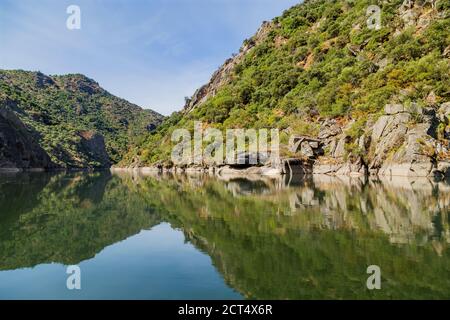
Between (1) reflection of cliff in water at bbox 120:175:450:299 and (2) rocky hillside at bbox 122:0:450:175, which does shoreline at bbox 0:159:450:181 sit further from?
(1) reflection of cliff in water at bbox 120:175:450:299

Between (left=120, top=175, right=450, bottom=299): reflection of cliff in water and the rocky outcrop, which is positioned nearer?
(left=120, top=175, right=450, bottom=299): reflection of cliff in water

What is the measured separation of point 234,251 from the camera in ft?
43.8

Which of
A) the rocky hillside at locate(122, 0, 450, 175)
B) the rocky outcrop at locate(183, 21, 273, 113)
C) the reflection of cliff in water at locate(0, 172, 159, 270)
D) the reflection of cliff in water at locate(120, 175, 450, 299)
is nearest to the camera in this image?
the reflection of cliff in water at locate(120, 175, 450, 299)

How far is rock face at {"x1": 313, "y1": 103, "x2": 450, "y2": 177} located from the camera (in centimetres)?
4756

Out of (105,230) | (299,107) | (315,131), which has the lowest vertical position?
(105,230)

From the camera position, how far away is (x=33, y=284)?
10352 mm

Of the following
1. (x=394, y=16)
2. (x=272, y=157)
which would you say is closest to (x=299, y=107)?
(x=272, y=157)

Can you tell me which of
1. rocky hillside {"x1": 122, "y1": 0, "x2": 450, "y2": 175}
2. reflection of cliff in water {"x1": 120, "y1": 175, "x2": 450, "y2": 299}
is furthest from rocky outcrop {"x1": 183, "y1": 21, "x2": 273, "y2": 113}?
reflection of cliff in water {"x1": 120, "y1": 175, "x2": 450, "y2": 299}

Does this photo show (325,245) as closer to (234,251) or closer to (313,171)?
(234,251)

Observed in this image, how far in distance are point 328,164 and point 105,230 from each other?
2049 inches

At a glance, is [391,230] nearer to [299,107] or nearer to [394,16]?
[299,107]

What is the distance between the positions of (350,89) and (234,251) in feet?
233

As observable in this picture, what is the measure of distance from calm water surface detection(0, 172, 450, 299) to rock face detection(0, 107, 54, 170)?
327 feet

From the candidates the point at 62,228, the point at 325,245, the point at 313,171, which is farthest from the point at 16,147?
the point at 325,245
